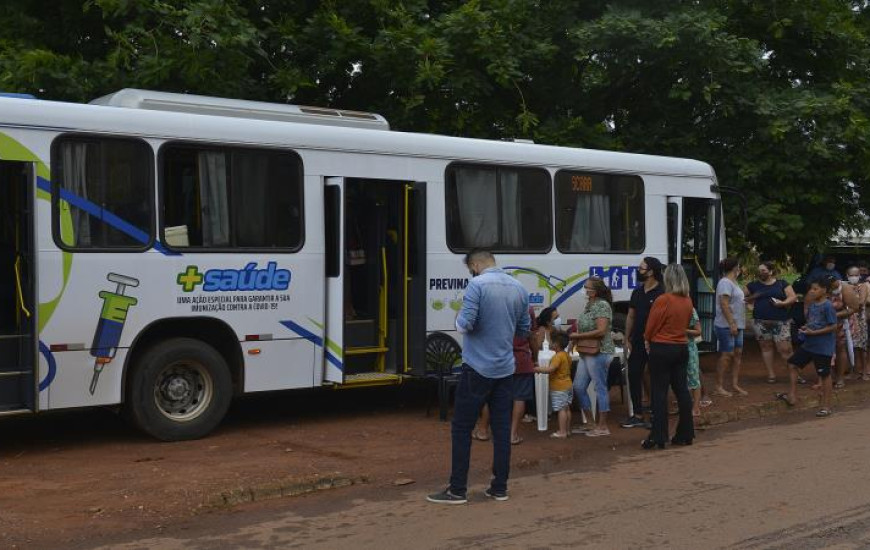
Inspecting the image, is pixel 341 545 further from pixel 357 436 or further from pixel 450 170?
pixel 450 170

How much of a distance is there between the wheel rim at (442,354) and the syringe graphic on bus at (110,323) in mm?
3419

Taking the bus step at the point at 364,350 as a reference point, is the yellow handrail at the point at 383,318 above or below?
above

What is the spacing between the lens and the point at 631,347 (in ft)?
36.0

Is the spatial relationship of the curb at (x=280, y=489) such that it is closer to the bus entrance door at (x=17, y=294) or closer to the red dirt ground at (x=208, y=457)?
the red dirt ground at (x=208, y=457)

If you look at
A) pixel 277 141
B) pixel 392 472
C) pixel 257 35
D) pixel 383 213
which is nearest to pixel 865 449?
pixel 392 472

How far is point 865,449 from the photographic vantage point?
390 inches

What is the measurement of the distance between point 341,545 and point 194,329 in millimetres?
4103

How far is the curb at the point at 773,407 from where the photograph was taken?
38.7 feet

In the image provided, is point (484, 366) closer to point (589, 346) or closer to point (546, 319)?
point (546, 319)

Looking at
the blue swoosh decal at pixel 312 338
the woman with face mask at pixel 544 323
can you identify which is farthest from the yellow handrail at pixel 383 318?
the woman with face mask at pixel 544 323

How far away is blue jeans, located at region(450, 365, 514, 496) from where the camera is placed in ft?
24.7

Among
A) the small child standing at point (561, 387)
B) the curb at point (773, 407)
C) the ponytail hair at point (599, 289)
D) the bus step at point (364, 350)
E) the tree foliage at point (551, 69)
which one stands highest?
the tree foliage at point (551, 69)

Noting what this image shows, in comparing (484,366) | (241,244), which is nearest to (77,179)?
(241,244)

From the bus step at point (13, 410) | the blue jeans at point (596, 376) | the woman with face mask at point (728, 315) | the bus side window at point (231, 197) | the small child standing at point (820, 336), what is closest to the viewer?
the bus step at point (13, 410)
